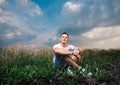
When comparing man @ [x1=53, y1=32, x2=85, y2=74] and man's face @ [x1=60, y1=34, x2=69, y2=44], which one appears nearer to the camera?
man @ [x1=53, y1=32, x2=85, y2=74]

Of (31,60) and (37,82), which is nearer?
(37,82)

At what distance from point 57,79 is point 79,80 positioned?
611mm

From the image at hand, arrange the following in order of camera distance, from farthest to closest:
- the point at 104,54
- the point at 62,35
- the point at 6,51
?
the point at 104,54 → the point at 6,51 → the point at 62,35

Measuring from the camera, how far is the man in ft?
36.4

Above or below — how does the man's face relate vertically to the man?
above

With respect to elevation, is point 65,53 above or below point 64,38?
below

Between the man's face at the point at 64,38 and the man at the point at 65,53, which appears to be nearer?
the man at the point at 65,53

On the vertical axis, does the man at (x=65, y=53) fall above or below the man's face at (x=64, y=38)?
below

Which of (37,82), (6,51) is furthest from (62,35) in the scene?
(6,51)

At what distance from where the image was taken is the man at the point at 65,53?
11.1m

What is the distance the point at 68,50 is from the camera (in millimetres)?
11398

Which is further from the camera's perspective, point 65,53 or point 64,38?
point 64,38

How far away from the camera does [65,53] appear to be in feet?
36.2

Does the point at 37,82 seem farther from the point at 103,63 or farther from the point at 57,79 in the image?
the point at 103,63
